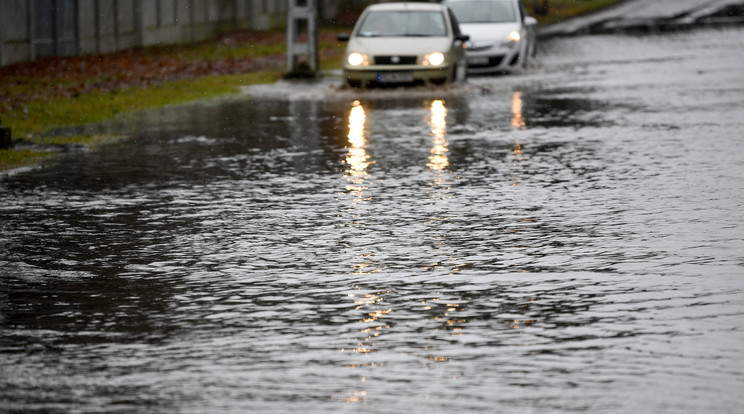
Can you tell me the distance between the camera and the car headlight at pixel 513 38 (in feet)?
101

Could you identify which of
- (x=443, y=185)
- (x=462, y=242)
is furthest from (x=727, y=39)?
(x=462, y=242)

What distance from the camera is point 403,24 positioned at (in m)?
28.0

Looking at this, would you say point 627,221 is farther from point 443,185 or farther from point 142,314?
point 142,314

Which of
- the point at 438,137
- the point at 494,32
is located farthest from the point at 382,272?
the point at 494,32

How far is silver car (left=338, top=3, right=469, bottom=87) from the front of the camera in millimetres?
26594

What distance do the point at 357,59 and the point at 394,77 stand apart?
726mm

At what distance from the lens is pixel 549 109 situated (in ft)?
72.6

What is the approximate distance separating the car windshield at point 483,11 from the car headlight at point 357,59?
5750mm

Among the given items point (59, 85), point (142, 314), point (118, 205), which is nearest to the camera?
point (142, 314)

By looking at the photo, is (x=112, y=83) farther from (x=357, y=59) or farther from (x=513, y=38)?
(x=513, y=38)

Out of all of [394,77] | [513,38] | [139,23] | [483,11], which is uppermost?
[483,11]

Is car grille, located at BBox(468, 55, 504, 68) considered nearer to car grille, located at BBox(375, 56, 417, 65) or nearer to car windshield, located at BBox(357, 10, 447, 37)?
car windshield, located at BBox(357, 10, 447, 37)

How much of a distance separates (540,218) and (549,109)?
1056 cm

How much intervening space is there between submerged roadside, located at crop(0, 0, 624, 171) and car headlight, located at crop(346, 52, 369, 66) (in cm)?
215
